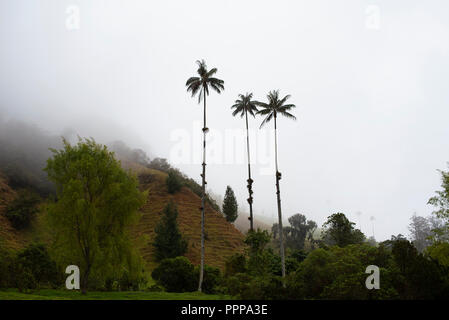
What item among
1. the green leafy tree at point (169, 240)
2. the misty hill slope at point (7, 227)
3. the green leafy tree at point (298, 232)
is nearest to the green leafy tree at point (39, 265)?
the green leafy tree at point (169, 240)

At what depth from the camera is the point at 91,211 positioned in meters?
24.7

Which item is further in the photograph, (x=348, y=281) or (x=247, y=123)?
(x=247, y=123)

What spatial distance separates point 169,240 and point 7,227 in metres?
38.5

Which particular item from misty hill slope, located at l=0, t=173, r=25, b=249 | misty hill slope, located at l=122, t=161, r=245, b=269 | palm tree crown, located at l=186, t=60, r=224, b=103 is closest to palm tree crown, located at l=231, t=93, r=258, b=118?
palm tree crown, located at l=186, t=60, r=224, b=103

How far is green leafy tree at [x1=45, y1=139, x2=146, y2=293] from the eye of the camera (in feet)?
81.1

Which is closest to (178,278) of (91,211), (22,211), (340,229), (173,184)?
(91,211)

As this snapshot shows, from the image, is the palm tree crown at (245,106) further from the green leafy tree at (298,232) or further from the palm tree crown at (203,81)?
the green leafy tree at (298,232)

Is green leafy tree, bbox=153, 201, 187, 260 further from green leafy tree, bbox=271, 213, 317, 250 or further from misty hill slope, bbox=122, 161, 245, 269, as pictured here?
green leafy tree, bbox=271, 213, 317, 250

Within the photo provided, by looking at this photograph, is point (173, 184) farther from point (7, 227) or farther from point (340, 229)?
point (340, 229)

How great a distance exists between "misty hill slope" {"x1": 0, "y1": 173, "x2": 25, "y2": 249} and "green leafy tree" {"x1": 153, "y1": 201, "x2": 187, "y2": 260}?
1097 inches
